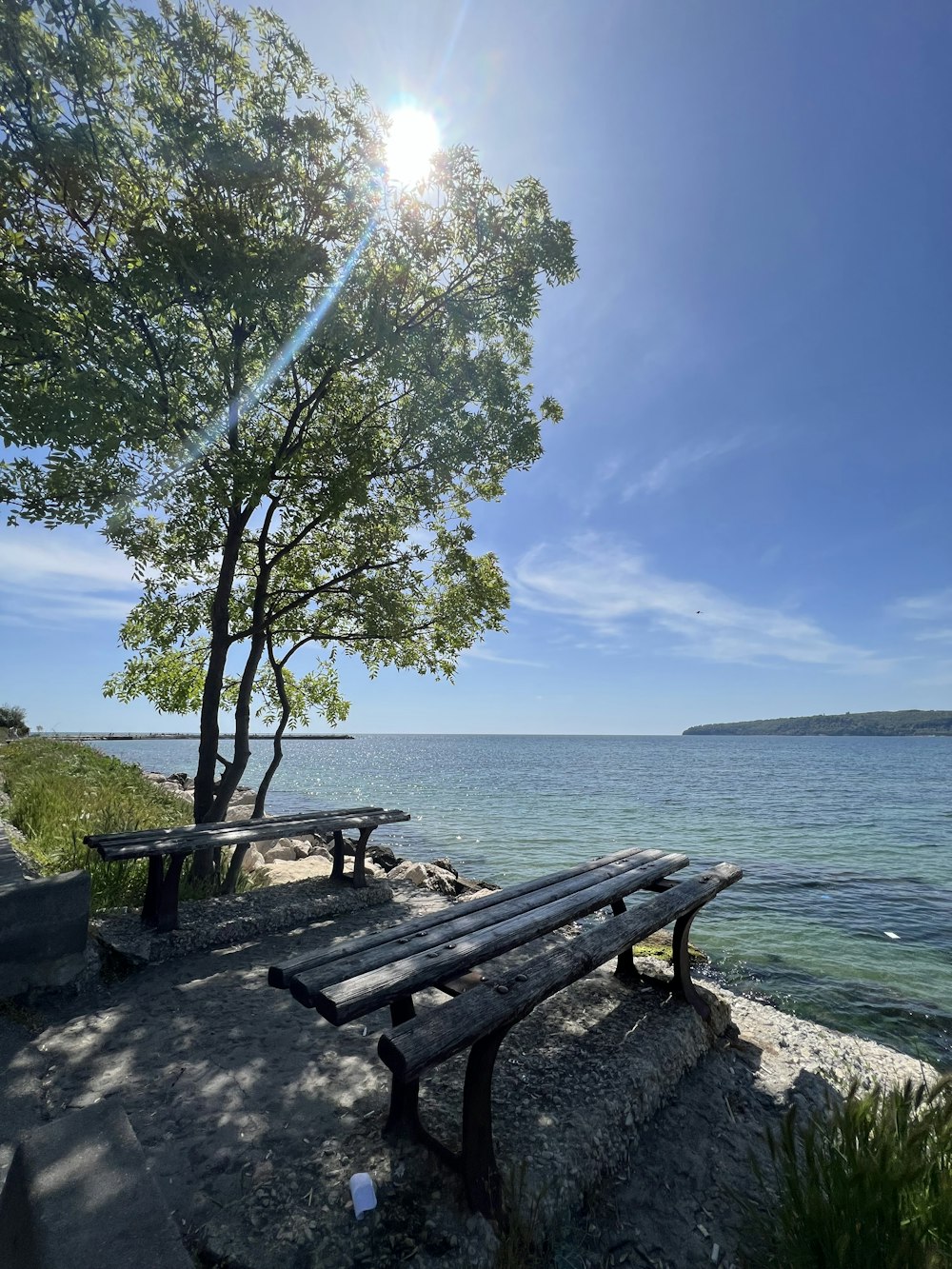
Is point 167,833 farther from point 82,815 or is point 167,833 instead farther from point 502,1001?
point 82,815

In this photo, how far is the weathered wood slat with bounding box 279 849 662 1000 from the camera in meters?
3.08

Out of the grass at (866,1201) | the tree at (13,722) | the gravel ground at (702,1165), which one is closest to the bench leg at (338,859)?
the gravel ground at (702,1165)

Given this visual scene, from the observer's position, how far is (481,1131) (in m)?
2.74

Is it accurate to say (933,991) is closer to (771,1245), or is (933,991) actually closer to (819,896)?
(819,896)

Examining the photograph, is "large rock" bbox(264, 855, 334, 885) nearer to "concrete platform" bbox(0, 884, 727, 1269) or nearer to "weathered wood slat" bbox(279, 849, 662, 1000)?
"concrete platform" bbox(0, 884, 727, 1269)

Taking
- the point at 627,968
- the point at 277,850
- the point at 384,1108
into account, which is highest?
the point at 627,968

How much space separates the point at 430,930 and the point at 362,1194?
126 cm

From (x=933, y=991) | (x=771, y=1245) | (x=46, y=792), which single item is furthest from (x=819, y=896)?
(x=46, y=792)

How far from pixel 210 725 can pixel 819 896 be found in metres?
12.6

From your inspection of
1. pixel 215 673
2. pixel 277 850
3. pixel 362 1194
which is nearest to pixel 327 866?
pixel 277 850

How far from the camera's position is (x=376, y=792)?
1586 inches

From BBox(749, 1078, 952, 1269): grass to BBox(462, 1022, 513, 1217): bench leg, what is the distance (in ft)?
3.68

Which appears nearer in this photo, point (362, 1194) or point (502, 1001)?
point (362, 1194)

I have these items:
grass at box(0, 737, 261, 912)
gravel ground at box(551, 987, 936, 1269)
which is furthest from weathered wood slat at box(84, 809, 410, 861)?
gravel ground at box(551, 987, 936, 1269)
